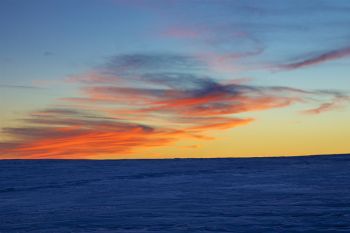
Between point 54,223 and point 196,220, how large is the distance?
3.38 metres

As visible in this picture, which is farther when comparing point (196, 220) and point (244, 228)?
point (196, 220)

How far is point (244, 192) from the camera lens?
67.8 ft

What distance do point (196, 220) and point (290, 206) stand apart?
366 centimetres

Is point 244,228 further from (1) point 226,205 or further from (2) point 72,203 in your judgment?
(2) point 72,203

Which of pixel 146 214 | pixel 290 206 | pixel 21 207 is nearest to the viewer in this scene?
pixel 146 214

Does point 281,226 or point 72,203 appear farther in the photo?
point 72,203

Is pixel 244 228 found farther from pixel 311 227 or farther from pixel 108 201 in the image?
pixel 108 201

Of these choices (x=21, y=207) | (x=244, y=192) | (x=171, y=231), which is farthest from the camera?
(x=244, y=192)

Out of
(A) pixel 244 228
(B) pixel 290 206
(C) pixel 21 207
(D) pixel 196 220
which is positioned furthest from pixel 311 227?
(C) pixel 21 207

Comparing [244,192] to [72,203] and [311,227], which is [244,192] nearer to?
[72,203]

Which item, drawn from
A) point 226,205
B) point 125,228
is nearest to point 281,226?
point 125,228

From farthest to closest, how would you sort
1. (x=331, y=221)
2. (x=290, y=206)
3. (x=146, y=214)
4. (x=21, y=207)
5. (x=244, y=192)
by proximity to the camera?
(x=244, y=192), (x=21, y=207), (x=290, y=206), (x=146, y=214), (x=331, y=221)

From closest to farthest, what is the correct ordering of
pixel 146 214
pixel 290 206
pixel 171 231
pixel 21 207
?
pixel 171 231 → pixel 146 214 → pixel 290 206 → pixel 21 207

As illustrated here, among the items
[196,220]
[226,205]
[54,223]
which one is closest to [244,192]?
[226,205]
